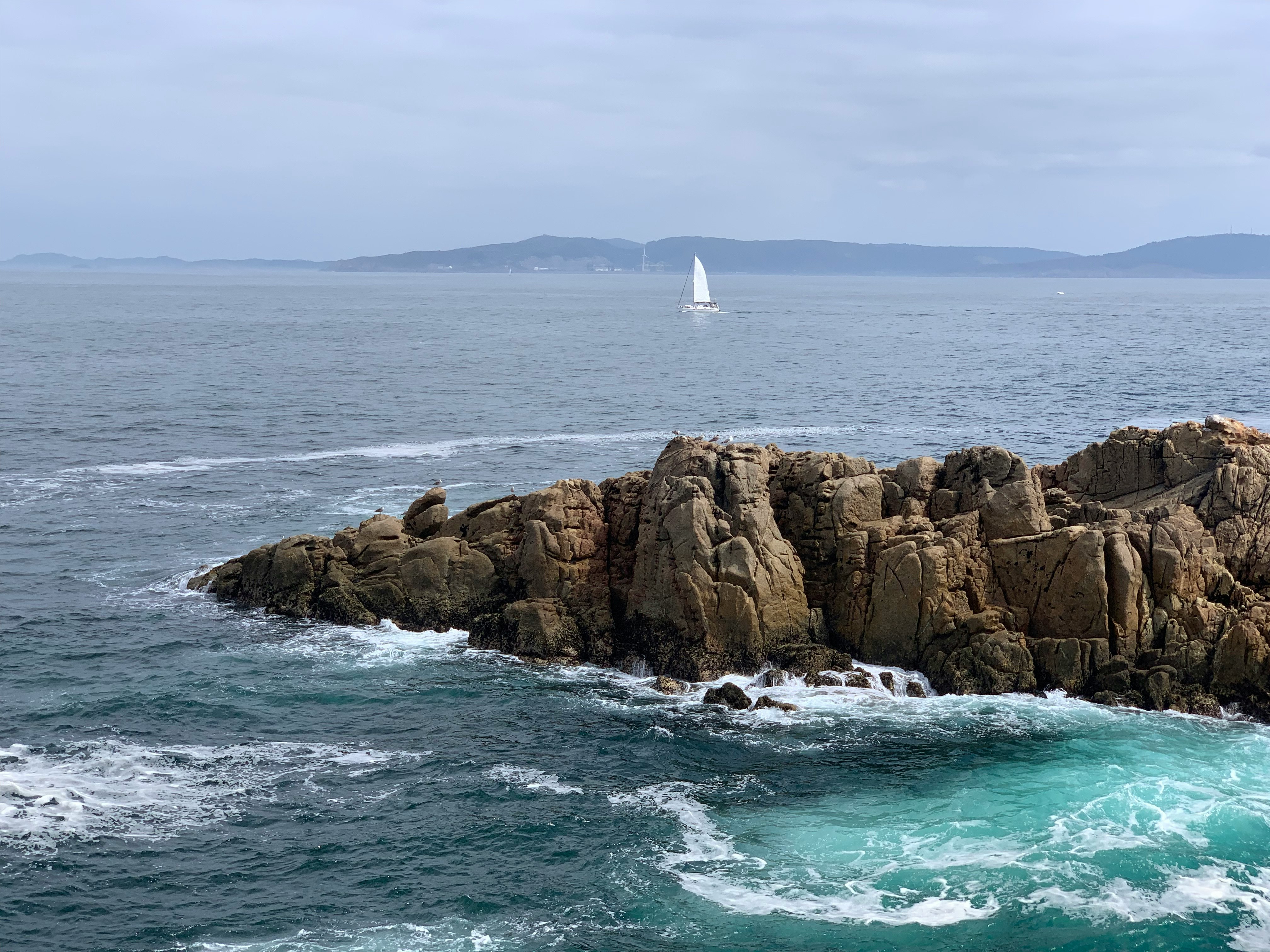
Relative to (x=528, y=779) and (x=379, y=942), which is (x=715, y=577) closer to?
(x=528, y=779)

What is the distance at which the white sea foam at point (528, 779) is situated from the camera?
2917cm

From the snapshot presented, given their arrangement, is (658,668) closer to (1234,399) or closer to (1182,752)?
(1182,752)

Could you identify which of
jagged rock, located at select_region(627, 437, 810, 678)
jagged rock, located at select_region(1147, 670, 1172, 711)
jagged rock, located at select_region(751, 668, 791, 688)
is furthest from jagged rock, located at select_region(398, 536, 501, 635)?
jagged rock, located at select_region(1147, 670, 1172, 711)

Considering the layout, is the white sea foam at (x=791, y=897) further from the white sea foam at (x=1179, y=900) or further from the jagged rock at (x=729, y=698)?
the jagged rock at (x=729, y=698)

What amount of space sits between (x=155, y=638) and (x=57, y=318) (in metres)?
164

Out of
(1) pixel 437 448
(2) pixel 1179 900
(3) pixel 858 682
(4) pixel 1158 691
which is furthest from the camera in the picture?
(1) pixel 437 448

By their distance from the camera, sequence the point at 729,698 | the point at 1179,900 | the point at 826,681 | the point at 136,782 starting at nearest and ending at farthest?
the point at 1179,900 → the point at 136,782 → the point at 729,698 → the point at 826,681

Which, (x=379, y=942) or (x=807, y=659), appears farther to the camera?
(x=807, y=659)

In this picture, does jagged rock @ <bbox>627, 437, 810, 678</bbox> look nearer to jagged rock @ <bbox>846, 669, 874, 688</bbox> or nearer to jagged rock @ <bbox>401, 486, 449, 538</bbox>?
jagged rock @ <bbox>846, 669, 874, 688</bbox>

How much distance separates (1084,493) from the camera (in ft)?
133

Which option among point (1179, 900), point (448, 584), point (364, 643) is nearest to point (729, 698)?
point (448, 584)

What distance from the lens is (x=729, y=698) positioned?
3353 centimetres

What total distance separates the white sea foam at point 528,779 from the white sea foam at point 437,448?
39020 millimetres

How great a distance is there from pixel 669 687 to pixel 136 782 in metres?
14.6
